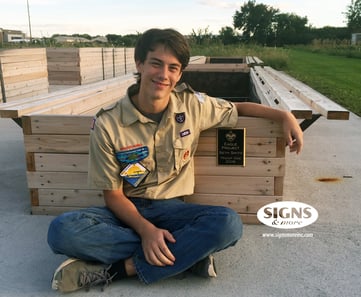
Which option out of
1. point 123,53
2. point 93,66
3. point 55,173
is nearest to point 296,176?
point 55,173

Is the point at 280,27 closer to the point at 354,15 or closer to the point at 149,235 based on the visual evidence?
the point at 354,15

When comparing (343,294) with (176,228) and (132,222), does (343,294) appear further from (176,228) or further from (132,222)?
(132,222)

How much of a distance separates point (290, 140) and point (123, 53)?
1570 centimetres

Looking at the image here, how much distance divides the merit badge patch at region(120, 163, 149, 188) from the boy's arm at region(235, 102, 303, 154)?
2.77ft

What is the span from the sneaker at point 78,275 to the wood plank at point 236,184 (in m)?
0.97

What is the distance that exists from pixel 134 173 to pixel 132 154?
0.11m

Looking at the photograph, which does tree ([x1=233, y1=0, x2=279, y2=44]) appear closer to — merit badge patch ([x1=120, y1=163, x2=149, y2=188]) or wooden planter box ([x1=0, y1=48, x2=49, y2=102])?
wooden planter box ([x1=0, y1=48, x2=49, y2=102])

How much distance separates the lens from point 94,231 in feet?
7.18

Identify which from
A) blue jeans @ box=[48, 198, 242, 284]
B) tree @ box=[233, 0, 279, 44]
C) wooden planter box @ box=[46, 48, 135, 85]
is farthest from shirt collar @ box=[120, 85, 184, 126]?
tree @ box=[233, 0, 279, 44]

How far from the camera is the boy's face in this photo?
2.26 m

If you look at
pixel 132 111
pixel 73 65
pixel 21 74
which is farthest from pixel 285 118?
pixel 73 65

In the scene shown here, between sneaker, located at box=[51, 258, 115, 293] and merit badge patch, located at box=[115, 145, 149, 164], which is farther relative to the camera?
merit badge patch, located at box=[115, 145, 149, 164]

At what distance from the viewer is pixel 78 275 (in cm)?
216

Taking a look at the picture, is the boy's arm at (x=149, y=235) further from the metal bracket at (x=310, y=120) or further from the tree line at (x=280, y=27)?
the tree line at (x=280, y=27)
